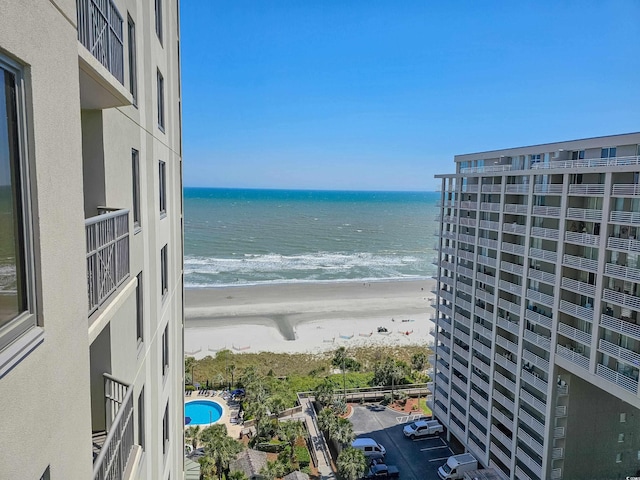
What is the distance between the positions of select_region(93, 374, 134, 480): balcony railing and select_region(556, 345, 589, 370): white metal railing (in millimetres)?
19599

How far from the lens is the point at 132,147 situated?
6.37 meters

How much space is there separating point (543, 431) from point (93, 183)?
2296 centimetres

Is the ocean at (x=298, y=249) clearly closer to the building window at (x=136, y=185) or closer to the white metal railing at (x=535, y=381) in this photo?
the white metal railing at (x=535, y=381)

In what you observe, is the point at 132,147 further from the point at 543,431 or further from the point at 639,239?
the point at 543,431

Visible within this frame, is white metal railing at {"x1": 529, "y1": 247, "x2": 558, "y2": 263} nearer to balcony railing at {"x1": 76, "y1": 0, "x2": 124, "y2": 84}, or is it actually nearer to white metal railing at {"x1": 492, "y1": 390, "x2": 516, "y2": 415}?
white metal railing at {"x1": 492, "y1": 390, "x2": 516, "y2": 415}

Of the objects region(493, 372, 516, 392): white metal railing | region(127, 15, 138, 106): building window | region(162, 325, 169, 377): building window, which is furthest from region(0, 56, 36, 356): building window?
region(493, 372, 516, 392): white metal railing

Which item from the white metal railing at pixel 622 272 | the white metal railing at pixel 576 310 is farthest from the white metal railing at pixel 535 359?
the white metal railing at pixel 622 272

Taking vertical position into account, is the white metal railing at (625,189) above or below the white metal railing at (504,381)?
above

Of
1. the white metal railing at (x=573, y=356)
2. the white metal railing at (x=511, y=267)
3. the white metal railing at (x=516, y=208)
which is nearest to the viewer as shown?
the white metal railing at (x=573, y=356)

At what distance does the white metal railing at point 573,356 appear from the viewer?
745 inches

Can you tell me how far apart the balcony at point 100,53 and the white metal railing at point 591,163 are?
18.9m

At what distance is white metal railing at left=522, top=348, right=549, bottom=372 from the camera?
20.8 meters

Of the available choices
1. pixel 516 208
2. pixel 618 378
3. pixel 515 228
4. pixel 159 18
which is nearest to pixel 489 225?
pixel 515 228

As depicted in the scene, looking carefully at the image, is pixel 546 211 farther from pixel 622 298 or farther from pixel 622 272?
pixel 622 298
